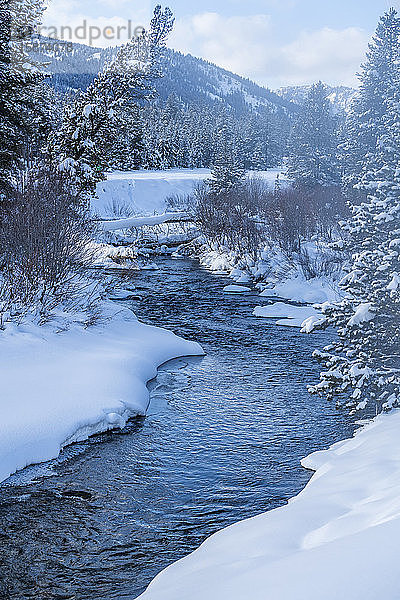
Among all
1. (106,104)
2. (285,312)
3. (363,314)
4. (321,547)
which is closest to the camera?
(321,547)

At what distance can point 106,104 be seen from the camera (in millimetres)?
25812

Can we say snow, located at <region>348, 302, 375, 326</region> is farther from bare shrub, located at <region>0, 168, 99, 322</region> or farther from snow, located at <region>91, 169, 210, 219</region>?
snow, located at <region>91, 169, 210, 219</region>

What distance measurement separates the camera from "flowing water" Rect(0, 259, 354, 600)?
801cm

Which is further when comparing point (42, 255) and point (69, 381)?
point (42, 255)

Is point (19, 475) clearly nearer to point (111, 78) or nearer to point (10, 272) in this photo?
point (10, 272)

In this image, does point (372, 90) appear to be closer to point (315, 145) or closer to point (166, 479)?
point (315, 145)

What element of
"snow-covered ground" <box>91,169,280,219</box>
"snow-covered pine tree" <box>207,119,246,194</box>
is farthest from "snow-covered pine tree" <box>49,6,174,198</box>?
"snow-covered ground" <box>91,169,280,219</box>

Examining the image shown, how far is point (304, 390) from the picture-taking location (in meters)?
15.6

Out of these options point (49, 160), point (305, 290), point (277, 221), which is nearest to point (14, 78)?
point (49, 160)

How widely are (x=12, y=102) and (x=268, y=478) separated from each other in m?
17.0

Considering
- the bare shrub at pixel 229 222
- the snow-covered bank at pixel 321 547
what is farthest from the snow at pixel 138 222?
the snow-covered bank at pixel 321 547

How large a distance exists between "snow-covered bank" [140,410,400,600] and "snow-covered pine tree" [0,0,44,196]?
1620 centimetres

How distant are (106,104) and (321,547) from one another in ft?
77.6

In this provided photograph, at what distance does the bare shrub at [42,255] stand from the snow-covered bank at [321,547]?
35.7ft
